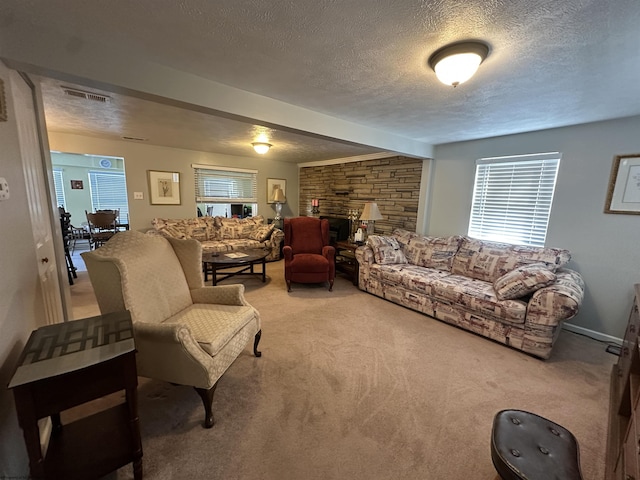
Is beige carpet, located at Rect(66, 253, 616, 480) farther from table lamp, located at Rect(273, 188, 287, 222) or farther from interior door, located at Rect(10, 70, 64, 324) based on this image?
table lamp, located at Rect(273, 188, 287, 222)

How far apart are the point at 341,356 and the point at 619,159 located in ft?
10.8

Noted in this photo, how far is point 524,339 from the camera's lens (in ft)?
7.71

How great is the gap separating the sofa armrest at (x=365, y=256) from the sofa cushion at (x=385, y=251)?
0.18 ft

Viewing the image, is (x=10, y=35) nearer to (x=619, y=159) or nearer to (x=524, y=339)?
(x=524, y=339)

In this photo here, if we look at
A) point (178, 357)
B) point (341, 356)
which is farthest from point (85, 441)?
point (341, 356)

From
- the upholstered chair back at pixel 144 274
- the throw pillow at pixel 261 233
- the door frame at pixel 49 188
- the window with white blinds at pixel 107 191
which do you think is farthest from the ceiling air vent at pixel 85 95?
the window with white blinds at pixel 107 191

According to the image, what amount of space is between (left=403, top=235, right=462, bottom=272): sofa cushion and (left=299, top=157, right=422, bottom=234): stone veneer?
1.86 feet

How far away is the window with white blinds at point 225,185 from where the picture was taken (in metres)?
5.46

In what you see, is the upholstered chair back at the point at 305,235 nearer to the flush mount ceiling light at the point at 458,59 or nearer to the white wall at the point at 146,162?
the white wall at the point at 146,162

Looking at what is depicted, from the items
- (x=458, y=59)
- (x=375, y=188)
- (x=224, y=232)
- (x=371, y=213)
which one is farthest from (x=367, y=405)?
(x=224, y=232)

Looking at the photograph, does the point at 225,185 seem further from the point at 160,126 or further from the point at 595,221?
the point at 595,221

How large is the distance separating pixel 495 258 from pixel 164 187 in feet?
18.4

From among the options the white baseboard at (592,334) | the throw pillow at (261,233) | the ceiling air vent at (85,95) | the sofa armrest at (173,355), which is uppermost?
the ceiling air vent at (85,95)

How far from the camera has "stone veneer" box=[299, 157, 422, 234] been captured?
4.33 metres
